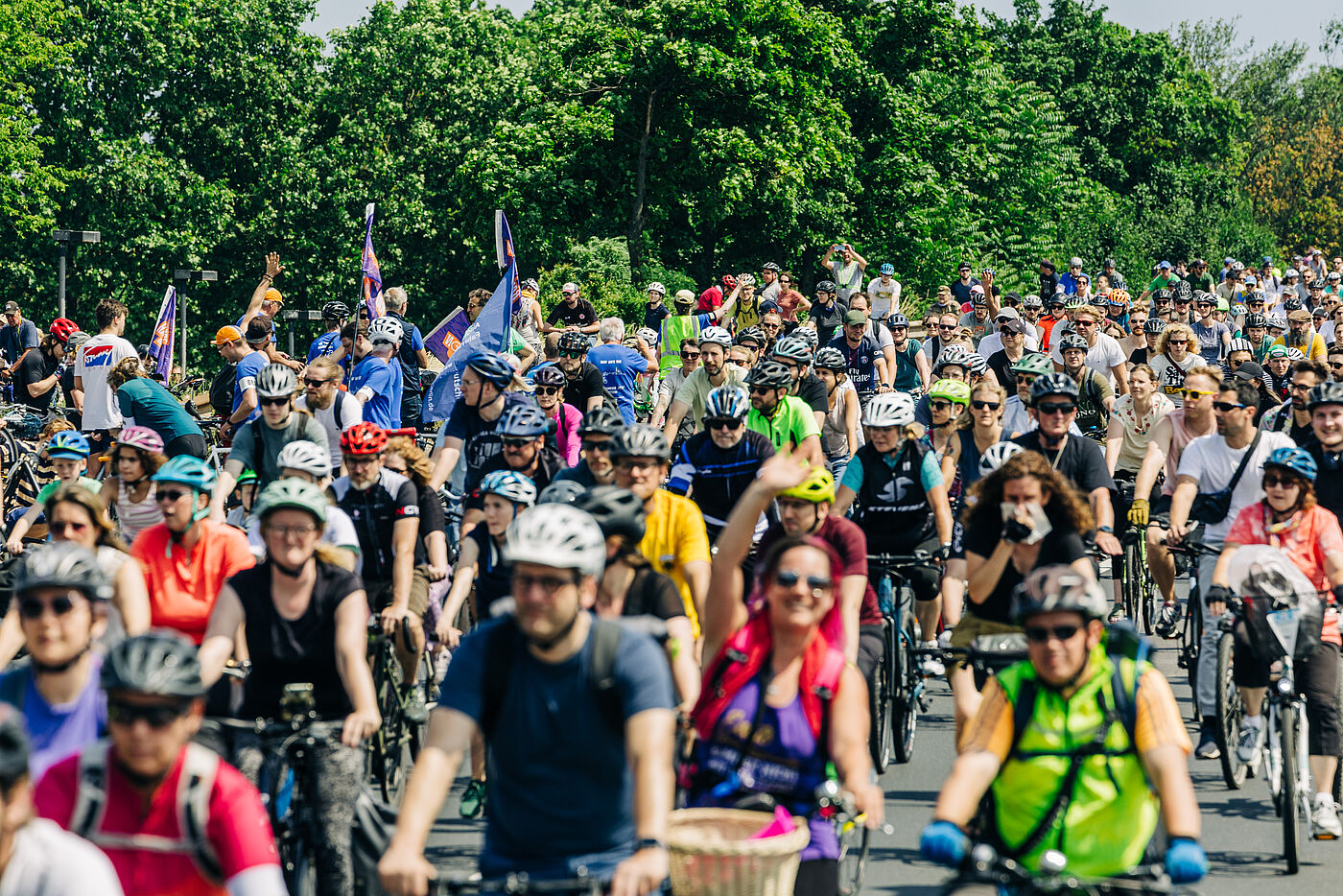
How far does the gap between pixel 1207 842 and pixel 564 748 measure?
15.5 feet

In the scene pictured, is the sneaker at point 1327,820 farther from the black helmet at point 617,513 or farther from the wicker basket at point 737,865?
the wicker basket at point 737,865

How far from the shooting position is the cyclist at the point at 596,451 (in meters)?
8.74

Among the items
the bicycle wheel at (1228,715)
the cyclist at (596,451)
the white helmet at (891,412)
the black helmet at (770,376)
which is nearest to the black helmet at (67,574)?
the cyclist at (596,451)

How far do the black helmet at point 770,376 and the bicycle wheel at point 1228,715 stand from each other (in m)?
3.29

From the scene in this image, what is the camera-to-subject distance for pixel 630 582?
6.38 m

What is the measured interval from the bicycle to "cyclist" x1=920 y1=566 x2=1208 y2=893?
4.41 metres

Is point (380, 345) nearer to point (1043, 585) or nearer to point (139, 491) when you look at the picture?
point (139, 491)

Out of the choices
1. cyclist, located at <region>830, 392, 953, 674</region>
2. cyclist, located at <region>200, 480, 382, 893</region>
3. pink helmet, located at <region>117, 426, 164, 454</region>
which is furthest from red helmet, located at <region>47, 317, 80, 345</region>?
cyclist, located at <region>200, 480, 382, 893</region>

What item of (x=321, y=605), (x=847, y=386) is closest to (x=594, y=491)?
(x=321, y=605)

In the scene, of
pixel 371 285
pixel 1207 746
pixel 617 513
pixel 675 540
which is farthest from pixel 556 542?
pixel 371 285

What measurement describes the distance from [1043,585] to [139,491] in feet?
19.0

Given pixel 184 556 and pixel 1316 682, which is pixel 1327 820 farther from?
pixel 184 556

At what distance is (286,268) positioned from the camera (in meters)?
58.2

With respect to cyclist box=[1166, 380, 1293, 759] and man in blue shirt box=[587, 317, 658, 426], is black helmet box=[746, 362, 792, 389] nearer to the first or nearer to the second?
cyclist box=[1166, 380, 1293, 759]
